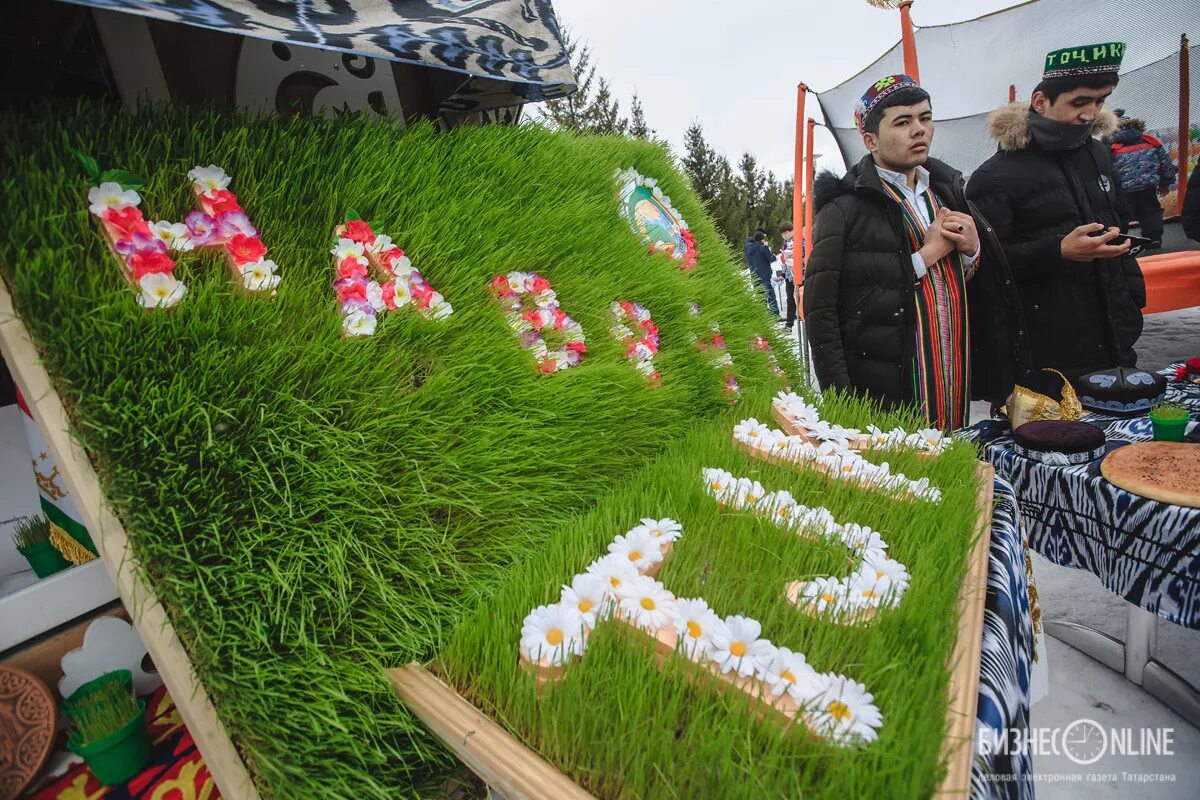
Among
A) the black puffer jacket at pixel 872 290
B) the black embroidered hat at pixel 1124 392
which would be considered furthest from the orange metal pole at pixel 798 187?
the black embroidered hat at pixel 1124 392

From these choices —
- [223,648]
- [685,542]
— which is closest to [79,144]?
[223,648]

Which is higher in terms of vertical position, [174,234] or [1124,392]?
[174,234]

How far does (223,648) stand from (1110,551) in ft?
6.16

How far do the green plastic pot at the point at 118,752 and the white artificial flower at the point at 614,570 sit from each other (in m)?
0.79

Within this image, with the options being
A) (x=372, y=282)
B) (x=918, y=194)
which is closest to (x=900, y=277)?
(x=918, y=194)

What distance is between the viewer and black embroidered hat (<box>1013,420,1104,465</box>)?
4.71 ft

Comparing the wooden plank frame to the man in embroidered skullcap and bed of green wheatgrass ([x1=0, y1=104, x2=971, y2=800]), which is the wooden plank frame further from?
the man in embroidered skullcap

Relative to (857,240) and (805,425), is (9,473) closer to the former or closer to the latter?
(805,425)

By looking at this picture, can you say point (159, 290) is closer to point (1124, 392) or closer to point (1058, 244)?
point (1124, 392)

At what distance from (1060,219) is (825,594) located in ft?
7.13

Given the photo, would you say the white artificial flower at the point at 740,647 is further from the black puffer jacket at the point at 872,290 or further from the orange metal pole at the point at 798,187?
the orange metal pole at the point at 798,187

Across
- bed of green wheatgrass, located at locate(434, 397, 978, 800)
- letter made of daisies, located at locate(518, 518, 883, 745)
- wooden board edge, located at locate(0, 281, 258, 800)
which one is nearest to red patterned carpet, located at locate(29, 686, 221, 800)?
wooden board edge, located at locate(0, 281, 258, 800)

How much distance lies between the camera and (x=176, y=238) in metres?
0.84

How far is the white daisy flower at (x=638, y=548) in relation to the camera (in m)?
0.89
